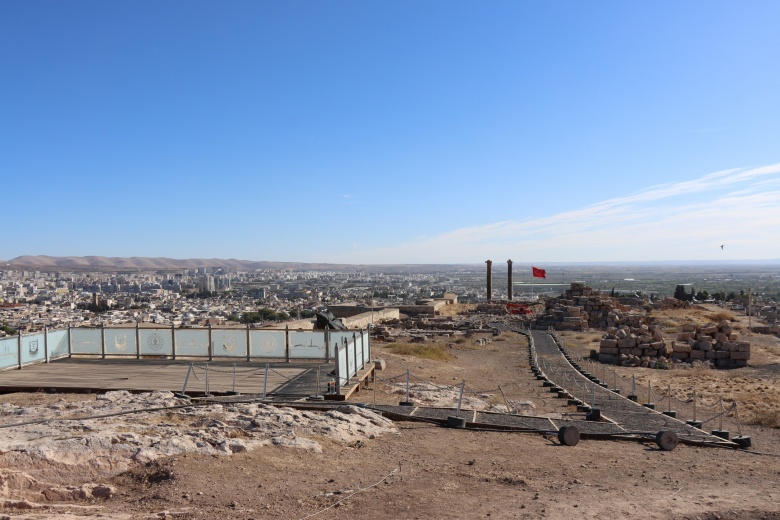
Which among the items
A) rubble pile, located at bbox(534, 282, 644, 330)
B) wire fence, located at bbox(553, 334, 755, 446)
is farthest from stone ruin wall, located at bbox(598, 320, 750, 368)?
rubble pile, located at bbox(534, 282, 644, 330)

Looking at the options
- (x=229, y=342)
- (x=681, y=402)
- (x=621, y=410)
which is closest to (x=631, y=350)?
(x=681, y=402)

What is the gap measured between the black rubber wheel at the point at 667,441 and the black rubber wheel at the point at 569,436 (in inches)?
61.6

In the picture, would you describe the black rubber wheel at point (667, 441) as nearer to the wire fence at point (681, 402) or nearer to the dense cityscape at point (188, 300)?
the wire fence at point (681, 402)

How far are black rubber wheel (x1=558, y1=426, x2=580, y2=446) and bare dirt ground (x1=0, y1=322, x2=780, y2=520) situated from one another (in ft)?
0.58

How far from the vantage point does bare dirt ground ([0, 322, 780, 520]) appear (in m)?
6.81

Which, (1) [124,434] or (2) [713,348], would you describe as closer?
(1) [124,434]

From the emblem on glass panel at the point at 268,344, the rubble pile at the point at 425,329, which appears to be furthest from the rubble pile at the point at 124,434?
the rubble pile at the point at 425,329

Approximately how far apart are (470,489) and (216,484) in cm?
322

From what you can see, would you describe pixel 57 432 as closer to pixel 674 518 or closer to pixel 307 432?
pixel 307 432

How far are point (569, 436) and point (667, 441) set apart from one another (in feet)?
6.12

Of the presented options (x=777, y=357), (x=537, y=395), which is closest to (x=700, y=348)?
(x=777, y=357)

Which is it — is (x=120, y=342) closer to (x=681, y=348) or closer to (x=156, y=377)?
(x=156, y=377)

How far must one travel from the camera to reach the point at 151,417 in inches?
392

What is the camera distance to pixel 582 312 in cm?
5009
